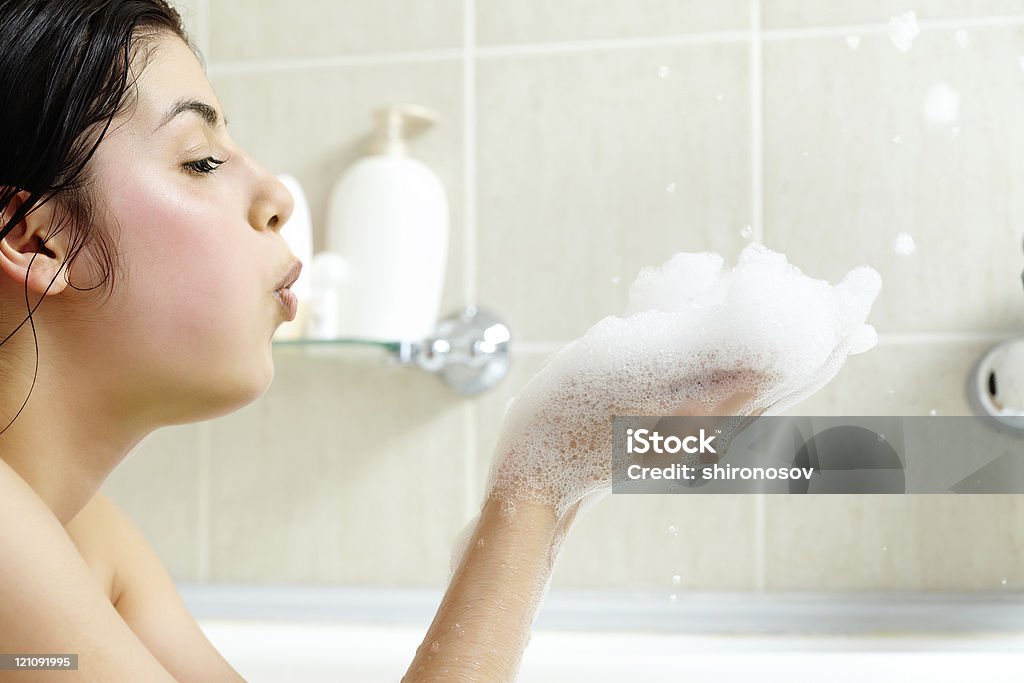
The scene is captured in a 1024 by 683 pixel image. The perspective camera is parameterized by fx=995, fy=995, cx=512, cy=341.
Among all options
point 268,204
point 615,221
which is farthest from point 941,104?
point 268,204

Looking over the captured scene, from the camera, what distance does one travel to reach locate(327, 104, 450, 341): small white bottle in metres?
1.13

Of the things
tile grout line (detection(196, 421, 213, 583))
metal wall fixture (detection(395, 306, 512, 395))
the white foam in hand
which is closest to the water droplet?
the white foam in hand

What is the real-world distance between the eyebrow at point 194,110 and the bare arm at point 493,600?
30 cm

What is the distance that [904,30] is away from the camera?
36.4 inches

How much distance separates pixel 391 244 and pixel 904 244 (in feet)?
1.80

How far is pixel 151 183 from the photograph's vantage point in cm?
60

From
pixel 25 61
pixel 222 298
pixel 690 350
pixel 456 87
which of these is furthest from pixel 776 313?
pixel 456 87

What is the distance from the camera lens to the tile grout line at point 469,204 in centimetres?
116

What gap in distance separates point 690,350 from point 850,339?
122 millimetres

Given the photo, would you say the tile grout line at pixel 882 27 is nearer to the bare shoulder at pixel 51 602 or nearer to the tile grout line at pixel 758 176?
the tile grout line at pixel 758 176

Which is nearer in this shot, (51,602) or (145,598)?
(51,602)

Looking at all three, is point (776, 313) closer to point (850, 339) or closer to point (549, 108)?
point (850, 339)

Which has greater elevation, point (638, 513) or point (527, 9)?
point (527, 9)

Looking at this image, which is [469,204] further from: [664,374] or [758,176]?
[664,374]
